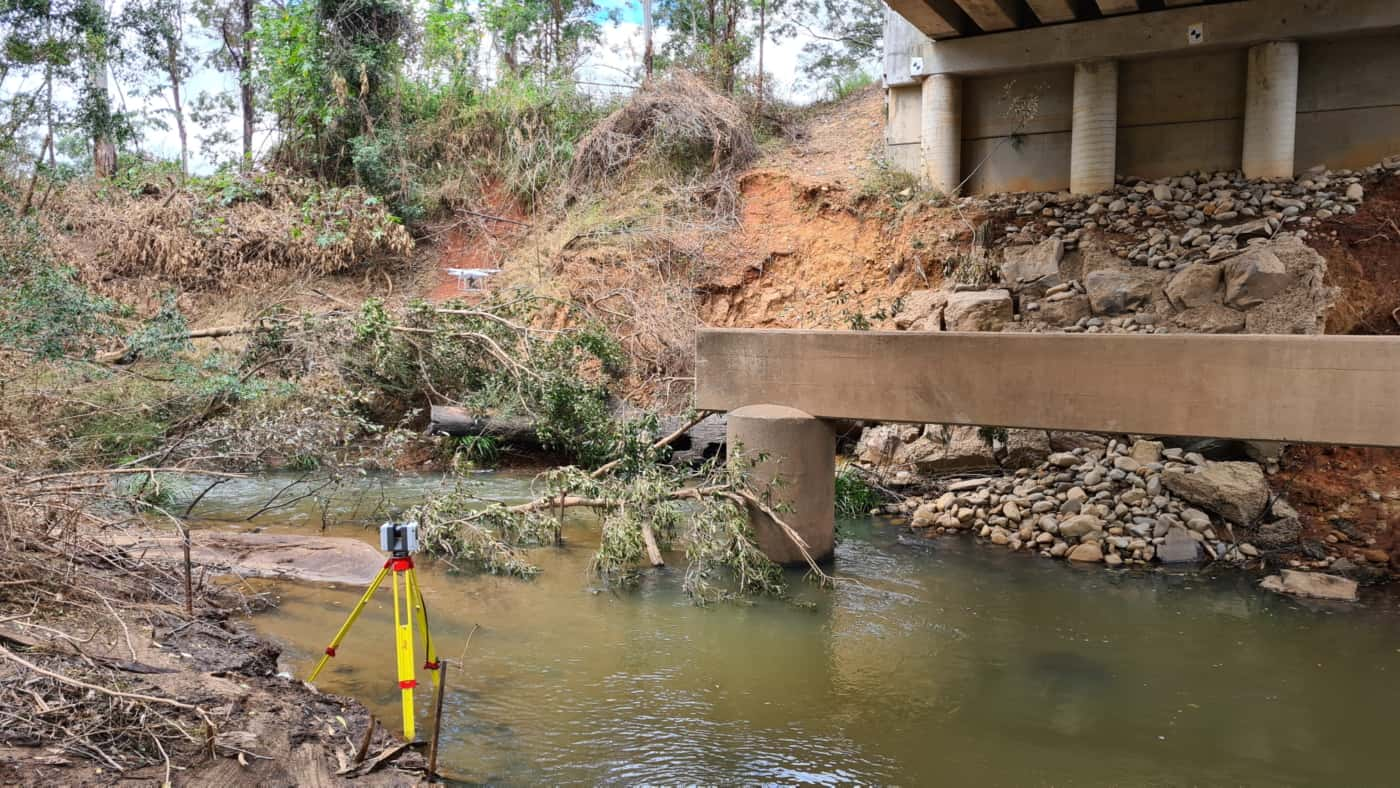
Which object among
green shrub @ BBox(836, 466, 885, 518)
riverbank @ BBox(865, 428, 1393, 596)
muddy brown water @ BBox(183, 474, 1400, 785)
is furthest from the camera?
green shrub @ BBox(836, 466, 885, 518)

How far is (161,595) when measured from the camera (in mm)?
6234

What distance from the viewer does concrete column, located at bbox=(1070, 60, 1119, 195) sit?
41.5 feet

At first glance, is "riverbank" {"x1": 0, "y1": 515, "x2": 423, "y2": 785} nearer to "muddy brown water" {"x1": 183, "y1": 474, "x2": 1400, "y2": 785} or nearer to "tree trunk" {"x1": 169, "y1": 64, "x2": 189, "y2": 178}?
"muddy brown water" {"x1": 183, "y1": 474, "x2": 1400, "y2": 785}

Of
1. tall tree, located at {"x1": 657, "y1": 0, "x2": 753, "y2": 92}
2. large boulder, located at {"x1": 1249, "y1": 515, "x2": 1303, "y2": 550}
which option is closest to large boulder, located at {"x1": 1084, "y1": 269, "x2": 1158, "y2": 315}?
large boulder, located at {"x1": 1249, "y1": 515, "x2": 1303, "y2": 550}

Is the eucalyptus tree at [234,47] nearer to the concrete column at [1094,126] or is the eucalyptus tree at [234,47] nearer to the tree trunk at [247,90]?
the tree trunk at [247,90]

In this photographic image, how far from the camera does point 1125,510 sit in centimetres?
909

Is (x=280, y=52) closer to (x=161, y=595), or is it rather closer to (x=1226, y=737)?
(x=161, y=595)

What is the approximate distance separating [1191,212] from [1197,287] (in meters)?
1.77

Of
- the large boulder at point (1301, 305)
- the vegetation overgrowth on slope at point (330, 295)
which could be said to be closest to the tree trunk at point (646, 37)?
the vegetation overgrowth on slope at point (330, 295)

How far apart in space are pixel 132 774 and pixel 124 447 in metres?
6.45

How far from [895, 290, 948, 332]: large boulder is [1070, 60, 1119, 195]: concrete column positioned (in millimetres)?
2578

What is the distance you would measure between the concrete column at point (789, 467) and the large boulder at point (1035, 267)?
4950mm

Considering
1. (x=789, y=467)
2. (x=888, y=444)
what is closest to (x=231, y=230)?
(x=888, y=444)

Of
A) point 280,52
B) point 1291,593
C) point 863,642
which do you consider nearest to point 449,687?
point 863,642
